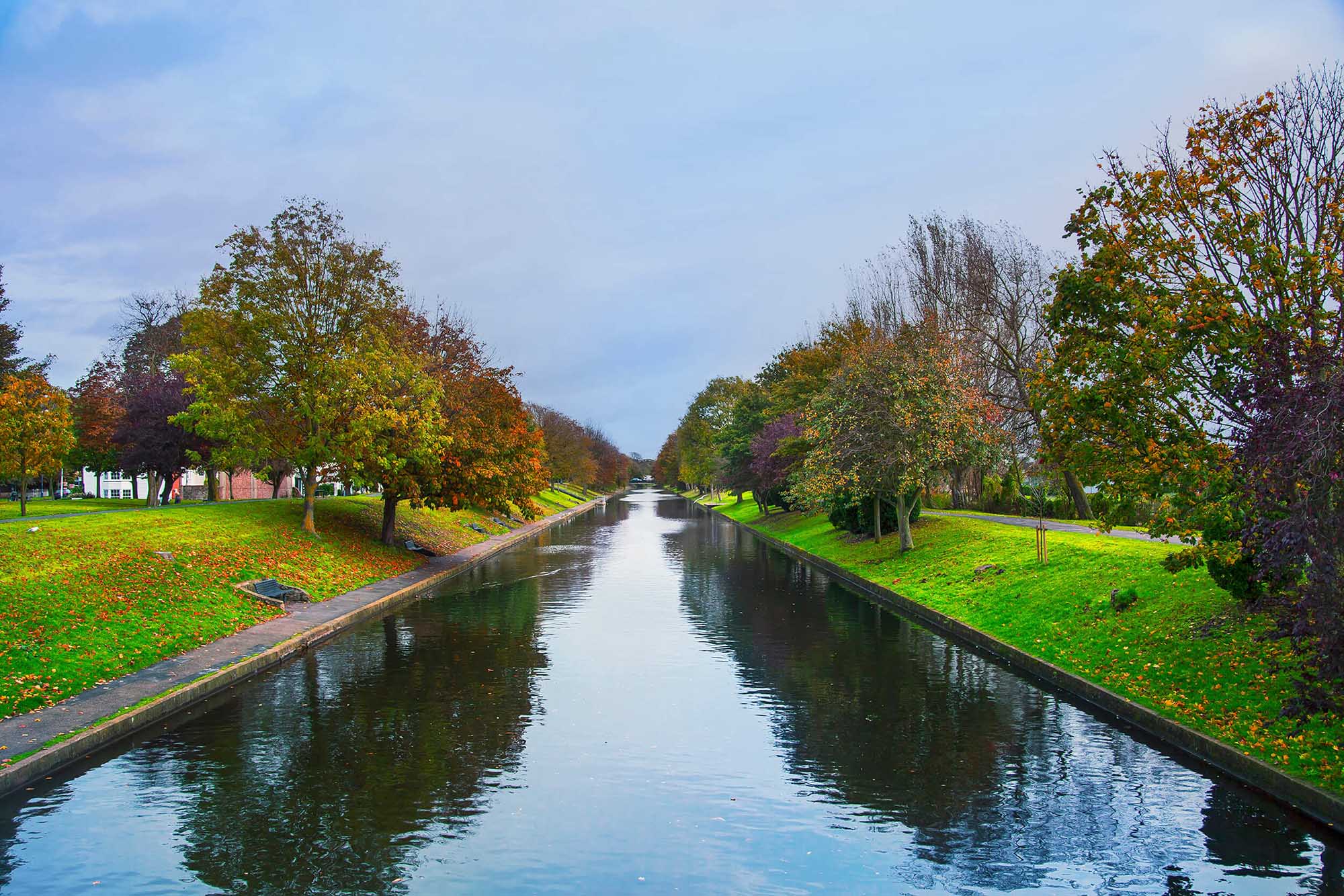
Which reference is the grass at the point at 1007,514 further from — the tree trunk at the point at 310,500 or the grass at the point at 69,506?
the grass at the point at 69,506

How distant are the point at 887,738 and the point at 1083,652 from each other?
229 inches

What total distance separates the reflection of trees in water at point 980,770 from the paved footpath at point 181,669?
828 cm

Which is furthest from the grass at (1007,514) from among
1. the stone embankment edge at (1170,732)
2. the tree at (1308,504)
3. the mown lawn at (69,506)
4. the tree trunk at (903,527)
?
the mown lawn at (69,506)

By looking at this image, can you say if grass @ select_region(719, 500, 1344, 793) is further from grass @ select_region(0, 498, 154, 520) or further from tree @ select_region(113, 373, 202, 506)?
tree @ select_region(113, 373, 202, 506)

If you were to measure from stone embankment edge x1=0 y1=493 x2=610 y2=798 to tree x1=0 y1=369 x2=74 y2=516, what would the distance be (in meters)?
23.4

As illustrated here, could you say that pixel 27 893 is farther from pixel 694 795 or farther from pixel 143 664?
pixel 143 664

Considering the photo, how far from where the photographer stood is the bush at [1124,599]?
16375 mm

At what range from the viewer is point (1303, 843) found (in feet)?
25.7

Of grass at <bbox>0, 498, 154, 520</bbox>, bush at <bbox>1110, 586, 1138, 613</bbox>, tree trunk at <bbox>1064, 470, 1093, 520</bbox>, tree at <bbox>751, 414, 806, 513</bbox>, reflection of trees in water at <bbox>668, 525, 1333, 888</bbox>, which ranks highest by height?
tree at <bbox>751, 414, 806, 513</bbox>

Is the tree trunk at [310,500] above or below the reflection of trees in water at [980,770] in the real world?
above

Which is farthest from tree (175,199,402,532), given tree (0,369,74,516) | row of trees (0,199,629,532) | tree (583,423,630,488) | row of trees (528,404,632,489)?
tree (583,423,630,488)

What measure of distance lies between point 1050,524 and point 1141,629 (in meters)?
18.1

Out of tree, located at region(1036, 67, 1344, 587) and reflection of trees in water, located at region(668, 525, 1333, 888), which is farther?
tree, located at region(1036, 67, 1344, 587)

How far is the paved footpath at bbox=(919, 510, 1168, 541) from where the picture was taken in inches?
955
